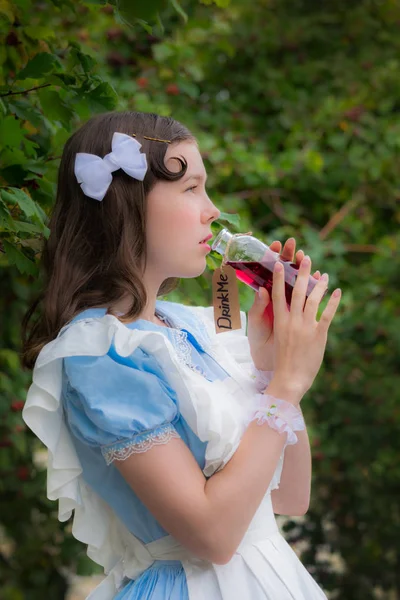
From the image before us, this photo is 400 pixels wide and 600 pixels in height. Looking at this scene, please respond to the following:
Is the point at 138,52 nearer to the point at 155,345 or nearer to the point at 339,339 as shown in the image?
the point at 339,339

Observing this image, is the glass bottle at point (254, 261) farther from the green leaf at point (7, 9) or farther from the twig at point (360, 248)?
the twig at point (360, 248)

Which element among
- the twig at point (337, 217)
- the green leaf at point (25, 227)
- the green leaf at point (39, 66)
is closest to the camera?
the green leaf at point (25, 227)

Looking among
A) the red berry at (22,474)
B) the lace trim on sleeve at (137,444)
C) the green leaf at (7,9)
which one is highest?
the green leaf at (7,9)

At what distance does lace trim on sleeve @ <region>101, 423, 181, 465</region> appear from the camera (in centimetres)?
128

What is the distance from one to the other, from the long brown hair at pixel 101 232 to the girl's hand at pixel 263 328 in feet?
0.71

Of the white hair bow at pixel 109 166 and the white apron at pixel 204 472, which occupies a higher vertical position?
the white hair bow at pixel 109 166

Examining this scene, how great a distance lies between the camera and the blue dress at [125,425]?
129cm

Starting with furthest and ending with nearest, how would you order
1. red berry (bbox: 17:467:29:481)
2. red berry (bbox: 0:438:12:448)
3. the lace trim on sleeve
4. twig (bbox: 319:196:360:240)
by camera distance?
twig (bbox: 319:196:360:240) → red berry (bbox: 17:467:29:481) → red berry (bbox: 0:438:12:448) → the lace trim on sleeve

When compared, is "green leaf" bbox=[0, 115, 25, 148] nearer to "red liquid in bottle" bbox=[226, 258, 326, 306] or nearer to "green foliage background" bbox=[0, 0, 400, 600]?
"red liquid in bottle" bbox=[226, 258, 326, 306]

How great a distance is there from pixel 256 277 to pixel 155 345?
0.27 m

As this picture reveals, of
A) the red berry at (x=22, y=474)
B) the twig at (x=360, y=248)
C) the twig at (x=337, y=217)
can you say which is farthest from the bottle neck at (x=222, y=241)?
the twig at (x=360, y=248)

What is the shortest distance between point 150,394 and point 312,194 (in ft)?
9.75

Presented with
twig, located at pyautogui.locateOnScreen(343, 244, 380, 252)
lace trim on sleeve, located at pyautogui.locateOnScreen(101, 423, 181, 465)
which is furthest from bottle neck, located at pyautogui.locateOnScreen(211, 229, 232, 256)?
twig, located at pyautogui.locateOnScreen(343, 244, 380, 252)

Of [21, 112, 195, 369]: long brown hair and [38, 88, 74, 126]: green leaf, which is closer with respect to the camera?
[21, 112, 195, 369]: long brown hair
